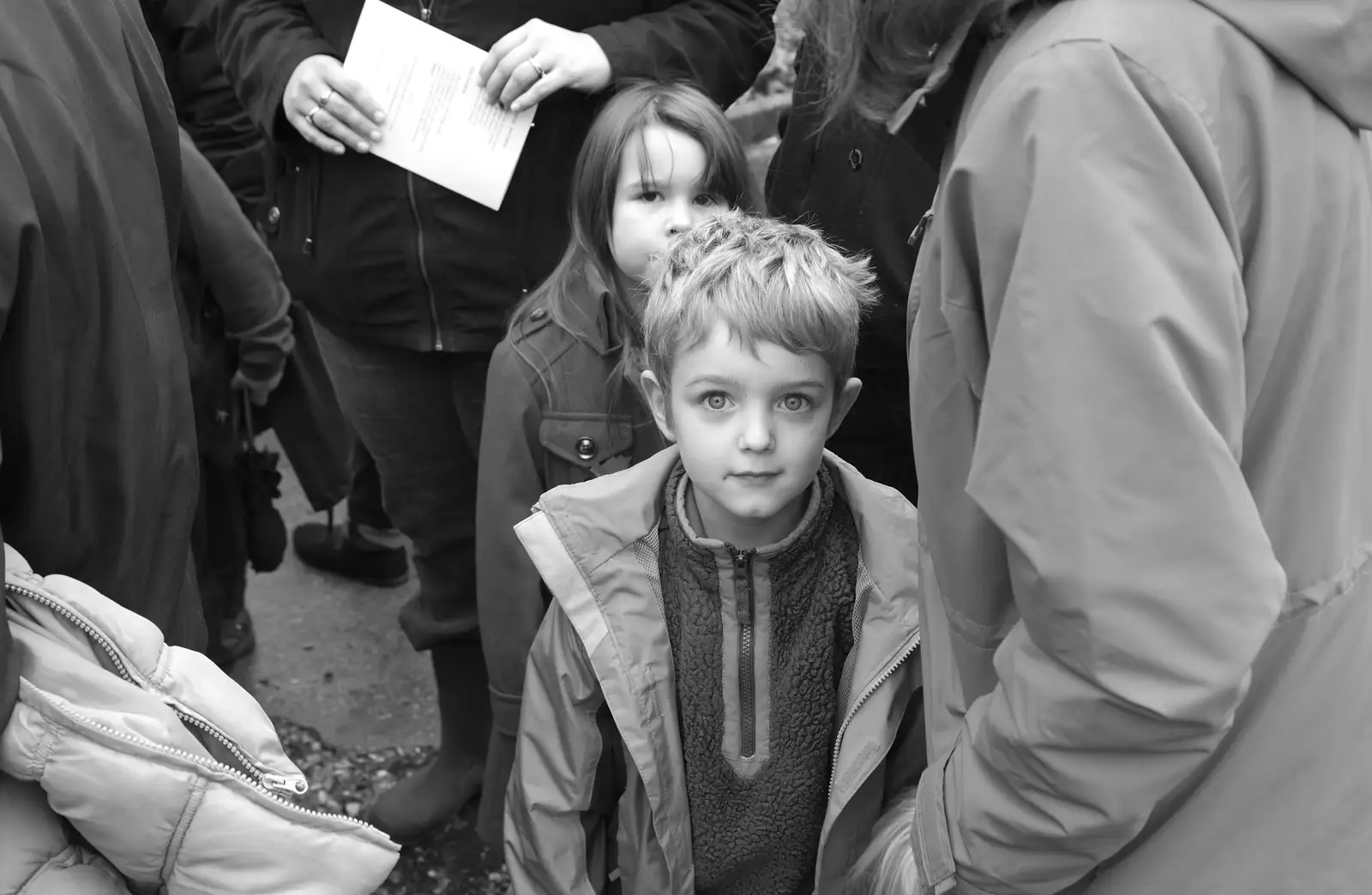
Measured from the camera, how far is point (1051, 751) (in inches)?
45.4

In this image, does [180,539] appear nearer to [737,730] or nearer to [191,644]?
[191,644]

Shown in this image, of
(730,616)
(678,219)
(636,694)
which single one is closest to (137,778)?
(636,694)

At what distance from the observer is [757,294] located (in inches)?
69.6

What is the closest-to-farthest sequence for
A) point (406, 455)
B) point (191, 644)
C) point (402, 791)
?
point (191, 644)
point (406, 455)
point (402, 791)

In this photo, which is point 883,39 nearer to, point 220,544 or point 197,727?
point 197,727

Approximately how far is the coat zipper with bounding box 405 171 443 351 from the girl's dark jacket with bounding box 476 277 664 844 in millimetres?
273

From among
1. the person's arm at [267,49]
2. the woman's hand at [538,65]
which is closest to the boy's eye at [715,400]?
the woman's hand at [538,65]

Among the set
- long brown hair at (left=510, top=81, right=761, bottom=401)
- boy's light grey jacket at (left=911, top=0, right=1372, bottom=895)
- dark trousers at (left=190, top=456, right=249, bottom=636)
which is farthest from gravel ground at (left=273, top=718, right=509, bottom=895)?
boy's light grey jacket at (left=911, top=0, right=1372, bottom=895)

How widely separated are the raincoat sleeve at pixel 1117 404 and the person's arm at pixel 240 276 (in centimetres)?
210

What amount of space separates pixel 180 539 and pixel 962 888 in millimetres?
1137

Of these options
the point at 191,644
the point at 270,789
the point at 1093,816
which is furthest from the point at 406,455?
the point at 1093,816

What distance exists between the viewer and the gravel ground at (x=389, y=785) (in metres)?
2.87

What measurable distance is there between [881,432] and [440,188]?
95 cm

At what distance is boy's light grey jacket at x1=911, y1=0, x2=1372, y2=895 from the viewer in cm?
104
